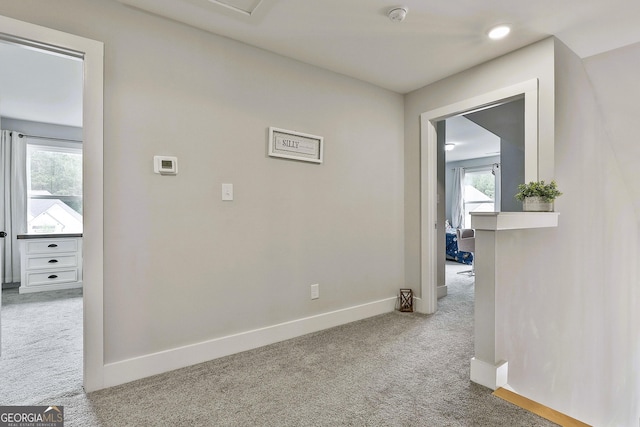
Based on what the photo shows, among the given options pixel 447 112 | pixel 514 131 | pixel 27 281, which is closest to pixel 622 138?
pixel 514 131

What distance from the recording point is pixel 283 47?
2395 millimetres

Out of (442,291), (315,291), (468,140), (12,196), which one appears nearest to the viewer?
(315,291)

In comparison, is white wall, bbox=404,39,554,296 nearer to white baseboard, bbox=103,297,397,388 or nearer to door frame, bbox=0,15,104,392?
white baseboard, bbox=103,297,397,388

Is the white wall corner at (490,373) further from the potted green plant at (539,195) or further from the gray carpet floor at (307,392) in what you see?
the potted green plant at (539,195)

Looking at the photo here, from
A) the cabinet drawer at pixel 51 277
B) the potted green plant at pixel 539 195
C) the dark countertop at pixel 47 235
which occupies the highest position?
the potted green plant at pixel 539 195

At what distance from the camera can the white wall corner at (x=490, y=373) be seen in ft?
5.95

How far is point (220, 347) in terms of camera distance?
7.22ft

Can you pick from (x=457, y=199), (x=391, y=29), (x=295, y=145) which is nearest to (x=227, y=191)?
(x=295, y=145)

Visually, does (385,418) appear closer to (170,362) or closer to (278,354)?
(278,354)

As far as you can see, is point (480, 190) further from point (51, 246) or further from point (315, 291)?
point (51, 246)

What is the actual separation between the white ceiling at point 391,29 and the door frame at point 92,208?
44 cm

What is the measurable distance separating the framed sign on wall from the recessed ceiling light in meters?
1.43

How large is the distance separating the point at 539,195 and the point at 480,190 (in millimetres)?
6177

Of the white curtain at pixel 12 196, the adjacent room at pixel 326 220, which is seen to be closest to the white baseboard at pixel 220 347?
the adjacent room at pixel 326 220
